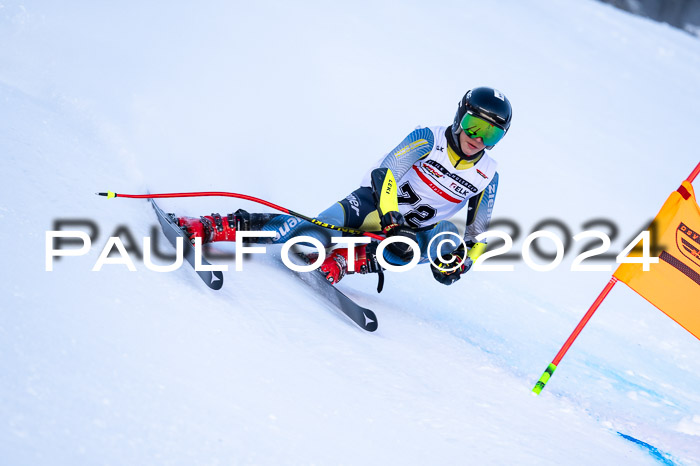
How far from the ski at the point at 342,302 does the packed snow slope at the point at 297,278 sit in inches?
2.1

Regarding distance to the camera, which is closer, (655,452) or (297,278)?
(655,452)

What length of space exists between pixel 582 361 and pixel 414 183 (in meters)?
1.61

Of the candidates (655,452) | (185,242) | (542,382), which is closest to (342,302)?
(185,242)

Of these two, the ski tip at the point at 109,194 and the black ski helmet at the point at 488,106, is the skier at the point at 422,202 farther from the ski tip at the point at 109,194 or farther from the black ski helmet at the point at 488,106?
the ski tip at the point at 109,194

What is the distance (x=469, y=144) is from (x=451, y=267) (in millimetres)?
663

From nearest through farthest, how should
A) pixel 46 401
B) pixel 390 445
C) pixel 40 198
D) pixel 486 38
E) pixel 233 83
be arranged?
pixel 46 401
pixel 390 445
pixel 40 198
pixel 233 83
pixel 486 38

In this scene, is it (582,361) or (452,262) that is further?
(582,361)

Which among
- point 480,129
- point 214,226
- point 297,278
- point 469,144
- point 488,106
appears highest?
point 488,106

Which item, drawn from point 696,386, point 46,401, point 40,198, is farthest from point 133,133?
point 696,386

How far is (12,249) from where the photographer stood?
2.11m

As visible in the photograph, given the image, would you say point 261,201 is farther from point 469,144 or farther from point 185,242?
point 469,144

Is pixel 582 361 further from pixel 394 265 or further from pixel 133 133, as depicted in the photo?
pixel 133 133

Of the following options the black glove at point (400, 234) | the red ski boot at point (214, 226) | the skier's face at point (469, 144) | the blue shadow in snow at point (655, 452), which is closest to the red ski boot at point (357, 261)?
the black glove at point (400, 234)

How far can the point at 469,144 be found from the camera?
3391 mm
